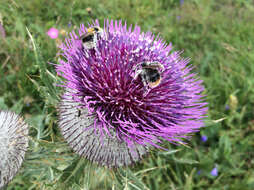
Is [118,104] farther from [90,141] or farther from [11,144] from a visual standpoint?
[11,144]

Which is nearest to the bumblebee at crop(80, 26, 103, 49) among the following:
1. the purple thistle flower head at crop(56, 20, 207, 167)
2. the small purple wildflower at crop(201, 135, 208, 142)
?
the purple thistle flower head at crop(56, 20, 207, 167)

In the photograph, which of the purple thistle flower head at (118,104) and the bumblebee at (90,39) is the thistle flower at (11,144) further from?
the bumblebee at (90,39)

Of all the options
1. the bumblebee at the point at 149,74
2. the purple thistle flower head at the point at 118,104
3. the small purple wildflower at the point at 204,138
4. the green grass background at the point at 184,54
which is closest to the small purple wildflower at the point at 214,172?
the green grass background at the point at 184,54

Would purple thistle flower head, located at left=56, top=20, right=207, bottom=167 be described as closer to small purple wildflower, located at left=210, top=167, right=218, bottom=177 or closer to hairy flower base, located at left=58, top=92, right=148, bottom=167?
hairy flower base, located at left=58, top=92, right=148, bottom=167

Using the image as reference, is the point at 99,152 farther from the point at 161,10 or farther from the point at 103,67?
the point at 161,10

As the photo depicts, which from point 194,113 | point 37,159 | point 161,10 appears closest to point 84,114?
point 37,159

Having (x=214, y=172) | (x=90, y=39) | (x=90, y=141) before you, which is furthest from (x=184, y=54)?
(x=90, y=141)

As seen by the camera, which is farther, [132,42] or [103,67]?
[132,42]

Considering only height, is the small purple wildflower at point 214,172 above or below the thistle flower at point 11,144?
below
